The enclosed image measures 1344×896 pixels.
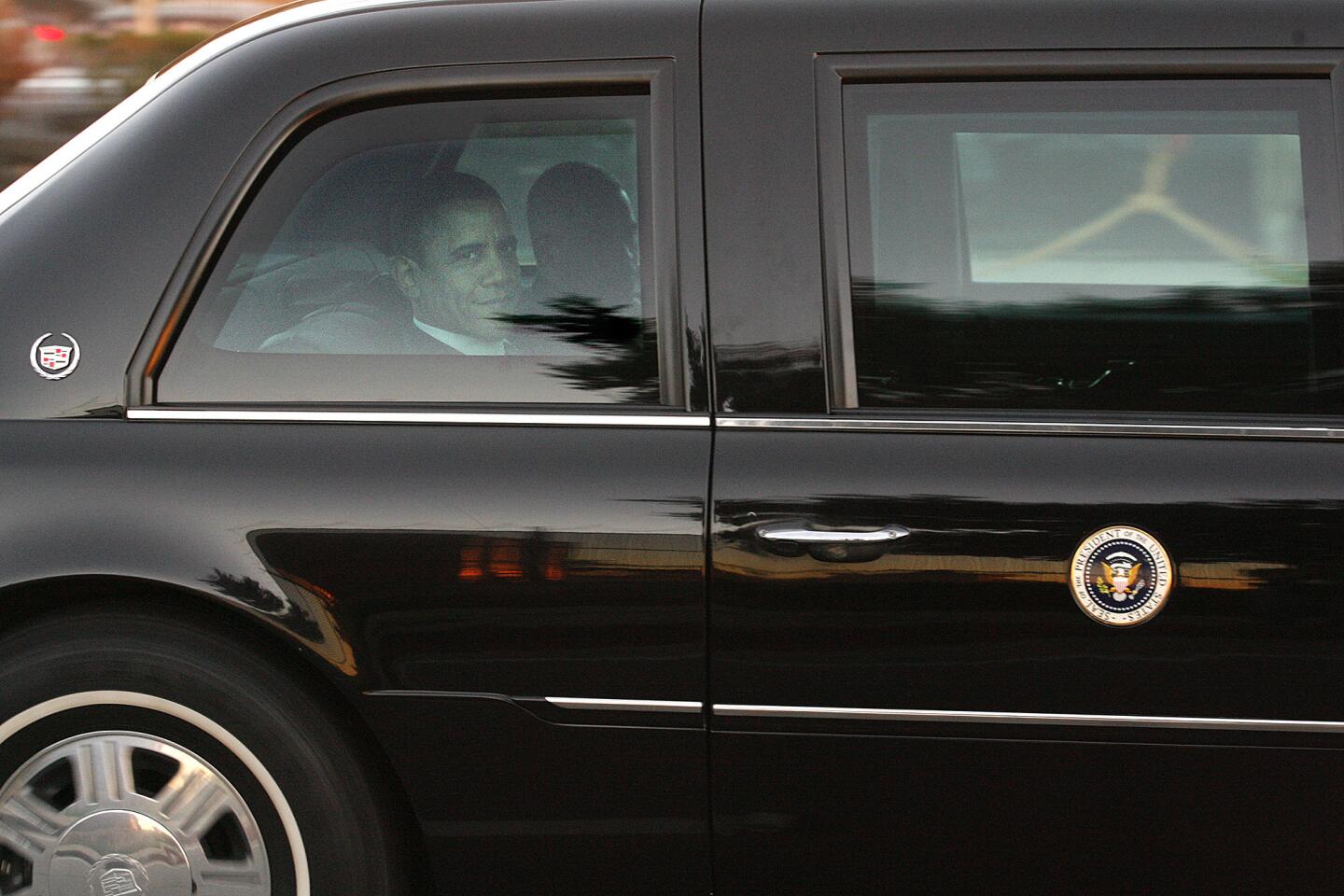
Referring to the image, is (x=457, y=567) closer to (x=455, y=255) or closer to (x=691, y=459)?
(x=691, y=459)

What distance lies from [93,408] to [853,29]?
4.05 feet

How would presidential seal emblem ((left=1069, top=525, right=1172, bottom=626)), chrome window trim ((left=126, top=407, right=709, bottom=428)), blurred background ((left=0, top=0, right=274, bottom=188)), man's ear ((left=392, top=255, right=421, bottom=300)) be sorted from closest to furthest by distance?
presidential seal emblem ((left=1069, top=525, right=1172, bottom=626))
chrome window trim ((left=126, top=407, right=709, bottom=428))
man's ear ((left=392, top=255, right=421, bottom=300))
blurred background ((left=0, top=0, right=274, bottom=188))

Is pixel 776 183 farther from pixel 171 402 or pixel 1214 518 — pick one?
pixel 171 402

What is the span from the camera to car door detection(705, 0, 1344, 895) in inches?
82.7

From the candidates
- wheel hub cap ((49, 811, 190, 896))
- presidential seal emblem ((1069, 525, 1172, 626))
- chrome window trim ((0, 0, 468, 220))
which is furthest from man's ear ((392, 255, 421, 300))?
presidential seal emblem ((1069, 525, 1172, 626))

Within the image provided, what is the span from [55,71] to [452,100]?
749cm

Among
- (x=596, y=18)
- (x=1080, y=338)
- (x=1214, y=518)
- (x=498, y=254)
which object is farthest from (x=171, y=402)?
(x=1214, y=518)

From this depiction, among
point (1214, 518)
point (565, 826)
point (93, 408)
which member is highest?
point (93, 408)

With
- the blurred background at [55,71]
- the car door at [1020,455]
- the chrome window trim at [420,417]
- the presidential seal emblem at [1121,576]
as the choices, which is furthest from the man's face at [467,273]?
the blurred background at [55,71]

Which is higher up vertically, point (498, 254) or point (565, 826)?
point (498, 254)

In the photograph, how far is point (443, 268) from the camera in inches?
91.5

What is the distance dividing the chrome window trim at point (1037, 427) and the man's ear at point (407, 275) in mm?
510

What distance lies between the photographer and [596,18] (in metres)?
2.29

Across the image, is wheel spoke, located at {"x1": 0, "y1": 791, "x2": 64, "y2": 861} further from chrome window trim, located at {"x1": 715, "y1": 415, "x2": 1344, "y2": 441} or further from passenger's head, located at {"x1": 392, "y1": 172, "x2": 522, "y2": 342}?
chrome window trim, located at {"x1": 715, "y1": 415, "x2": 1344, "y2": 441}
